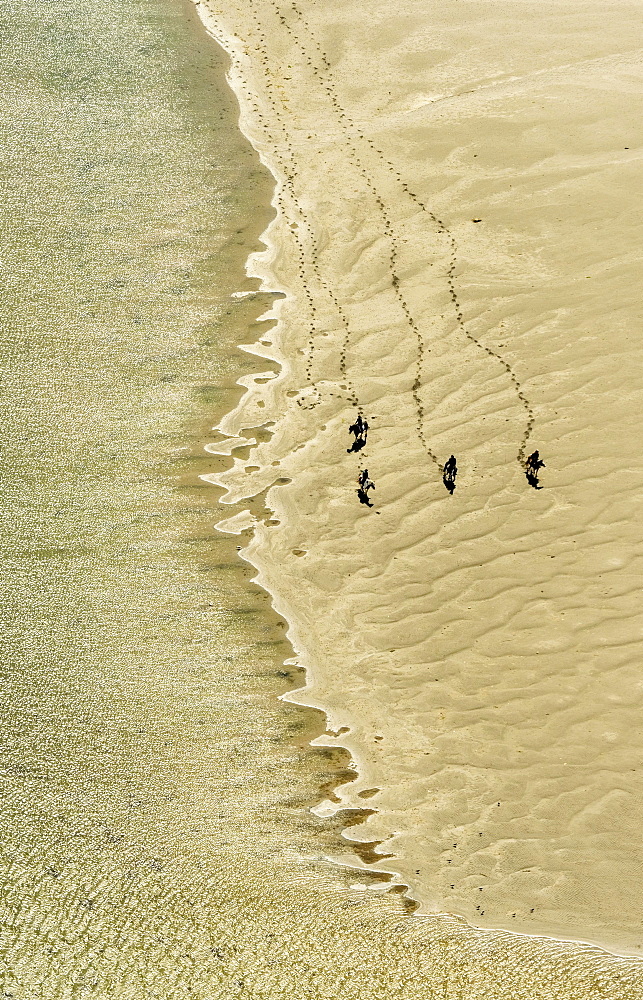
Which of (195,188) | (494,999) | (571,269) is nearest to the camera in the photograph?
(494,999)

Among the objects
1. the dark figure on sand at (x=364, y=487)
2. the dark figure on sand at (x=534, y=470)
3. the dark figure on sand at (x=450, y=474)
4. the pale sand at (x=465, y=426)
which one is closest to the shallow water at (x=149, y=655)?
the pale sand at (x=465, y=426)

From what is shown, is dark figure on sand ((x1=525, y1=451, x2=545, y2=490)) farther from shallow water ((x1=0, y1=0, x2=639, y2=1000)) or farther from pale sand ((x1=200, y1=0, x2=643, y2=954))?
shallow water ((x1=0, y1=0, x2=639, y2=1000))

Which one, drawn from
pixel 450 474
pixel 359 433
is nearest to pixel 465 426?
pixel 450 474

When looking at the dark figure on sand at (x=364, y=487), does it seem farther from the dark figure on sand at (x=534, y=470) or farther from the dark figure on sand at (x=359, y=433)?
the dark figure on sand at (x=534, y=470)

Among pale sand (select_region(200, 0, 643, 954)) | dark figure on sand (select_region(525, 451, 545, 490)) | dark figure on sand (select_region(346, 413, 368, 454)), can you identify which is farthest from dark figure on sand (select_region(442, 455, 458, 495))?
dark figure on sand (select_region(346, 413, 368, 454))

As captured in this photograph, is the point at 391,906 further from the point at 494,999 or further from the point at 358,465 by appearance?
the point at 358,465

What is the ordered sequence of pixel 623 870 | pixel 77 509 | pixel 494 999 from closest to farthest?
pixel 494 999 → pixel 623 870 → pixel 77 509

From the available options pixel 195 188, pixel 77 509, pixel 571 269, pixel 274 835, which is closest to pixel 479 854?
pixel 274 835
